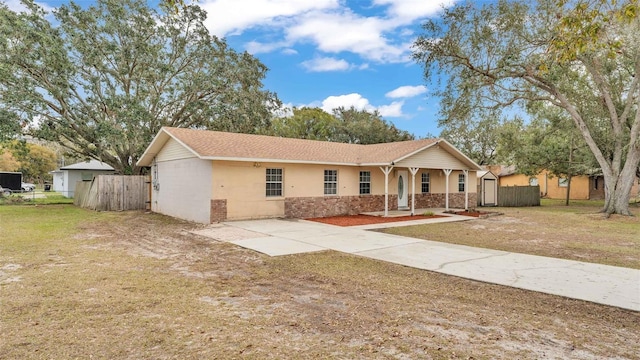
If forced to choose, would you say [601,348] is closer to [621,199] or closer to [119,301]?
[119,301]

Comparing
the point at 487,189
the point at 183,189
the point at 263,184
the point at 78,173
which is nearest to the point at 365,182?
the point at 263,184

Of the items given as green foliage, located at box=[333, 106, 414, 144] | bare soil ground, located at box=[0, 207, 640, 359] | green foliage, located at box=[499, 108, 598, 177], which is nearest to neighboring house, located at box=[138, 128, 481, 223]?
bare soil ground, located at box=[0, 207, 640, 359]

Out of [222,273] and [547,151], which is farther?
[547,151]

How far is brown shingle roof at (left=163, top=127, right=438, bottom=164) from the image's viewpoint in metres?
13.9

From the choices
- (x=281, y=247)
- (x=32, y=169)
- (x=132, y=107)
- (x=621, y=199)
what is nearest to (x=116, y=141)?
(x=132, y=107)

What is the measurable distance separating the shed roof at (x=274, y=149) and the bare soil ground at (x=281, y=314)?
263 inches

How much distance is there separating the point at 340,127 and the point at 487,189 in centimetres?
1541

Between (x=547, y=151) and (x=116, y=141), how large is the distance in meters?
26.4

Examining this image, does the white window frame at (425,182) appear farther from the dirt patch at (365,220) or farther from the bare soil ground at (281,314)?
the bare soil ground at (281,314)

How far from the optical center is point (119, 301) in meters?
5.08

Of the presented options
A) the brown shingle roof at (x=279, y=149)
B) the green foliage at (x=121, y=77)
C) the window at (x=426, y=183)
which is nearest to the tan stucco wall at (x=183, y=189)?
the brown shingle roof at (x=279, y=149)

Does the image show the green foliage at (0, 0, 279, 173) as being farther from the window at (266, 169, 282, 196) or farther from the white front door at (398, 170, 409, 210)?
the white front door at (398, 170, 409, 210)

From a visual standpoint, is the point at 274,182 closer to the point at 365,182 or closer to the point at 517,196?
the point at 365,182

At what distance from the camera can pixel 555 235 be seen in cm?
1182
